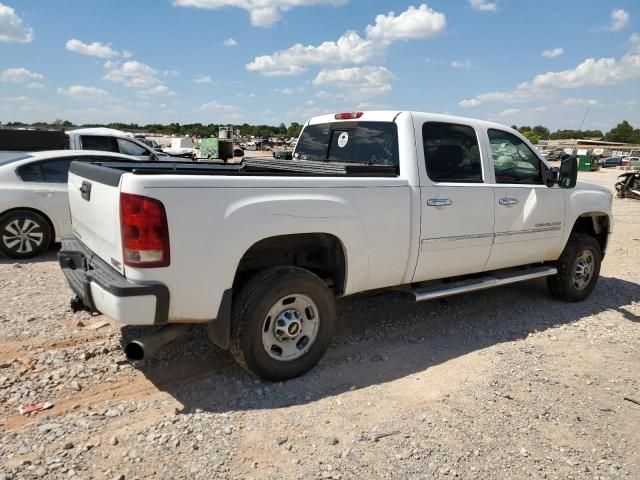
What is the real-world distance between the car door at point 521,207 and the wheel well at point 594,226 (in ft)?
2.65

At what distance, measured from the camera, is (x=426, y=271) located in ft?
14.4

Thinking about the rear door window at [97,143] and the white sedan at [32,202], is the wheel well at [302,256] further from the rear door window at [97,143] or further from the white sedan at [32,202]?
the rear door window at [97,143]

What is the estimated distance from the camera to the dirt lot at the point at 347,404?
2.84m

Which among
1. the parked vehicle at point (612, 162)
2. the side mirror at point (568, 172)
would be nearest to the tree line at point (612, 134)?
the parked vehicle at point (612, 162)

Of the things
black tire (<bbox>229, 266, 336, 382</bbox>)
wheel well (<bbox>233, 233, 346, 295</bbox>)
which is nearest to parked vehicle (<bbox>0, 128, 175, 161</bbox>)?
wheel well (<bbox>233, 233, 346, 295</bbox>)

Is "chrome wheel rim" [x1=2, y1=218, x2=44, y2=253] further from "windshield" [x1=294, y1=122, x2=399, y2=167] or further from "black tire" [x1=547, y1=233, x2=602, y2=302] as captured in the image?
"black tire" [x1=547, y1=233, x2=602, y2=302]

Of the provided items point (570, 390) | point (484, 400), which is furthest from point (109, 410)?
point (570, 390)

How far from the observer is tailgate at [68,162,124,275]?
10.2ft

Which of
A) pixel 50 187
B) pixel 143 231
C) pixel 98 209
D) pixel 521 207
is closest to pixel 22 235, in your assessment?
pixel 50 187

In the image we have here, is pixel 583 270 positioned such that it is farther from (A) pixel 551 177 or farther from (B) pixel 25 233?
(B) pixel 25 233

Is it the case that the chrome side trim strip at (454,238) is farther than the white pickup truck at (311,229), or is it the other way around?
the chrome side trim strip at (454,238)

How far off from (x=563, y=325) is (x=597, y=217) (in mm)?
1705

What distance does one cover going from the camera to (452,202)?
436 cm

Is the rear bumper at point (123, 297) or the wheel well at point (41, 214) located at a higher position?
the rear bumper at point (123, 297)
